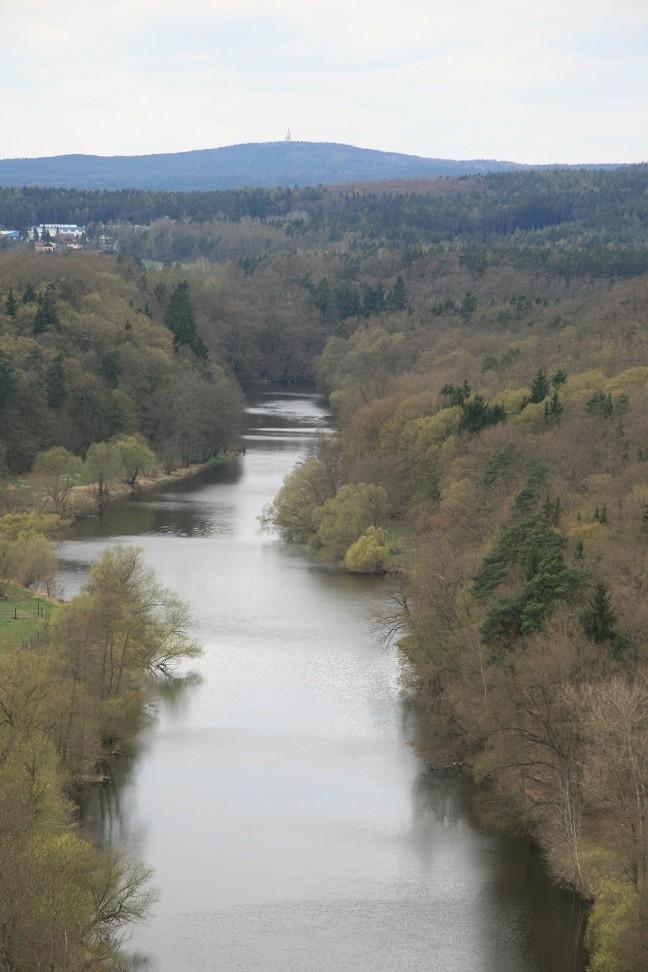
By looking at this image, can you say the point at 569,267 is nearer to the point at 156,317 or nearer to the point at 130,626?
the point at 156,317

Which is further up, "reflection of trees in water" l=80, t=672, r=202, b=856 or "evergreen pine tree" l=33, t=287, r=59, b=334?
"evergreen pine tree" l=33, t=287, r=59, b=334

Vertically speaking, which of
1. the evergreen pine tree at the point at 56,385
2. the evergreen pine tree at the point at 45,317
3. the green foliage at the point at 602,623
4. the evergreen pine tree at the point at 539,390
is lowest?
the evergreen pine tree at the point at 56,385

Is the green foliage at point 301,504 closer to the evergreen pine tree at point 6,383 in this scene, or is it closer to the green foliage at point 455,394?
the green foliage at point 455,394

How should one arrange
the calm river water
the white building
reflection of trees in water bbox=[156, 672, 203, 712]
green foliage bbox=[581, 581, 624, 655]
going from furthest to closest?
1. the white building
2. reflection of trees in water bbox=[156, 672, 203, 712]
3. green foliage bbox=[581, 581, 624, 655]
4. the calm river water

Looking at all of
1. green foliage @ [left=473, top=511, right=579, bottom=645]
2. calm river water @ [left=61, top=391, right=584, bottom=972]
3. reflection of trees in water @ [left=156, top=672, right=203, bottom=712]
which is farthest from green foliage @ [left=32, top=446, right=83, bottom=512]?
green foliage @ [left=473, top=511, right=579, bottom=645]

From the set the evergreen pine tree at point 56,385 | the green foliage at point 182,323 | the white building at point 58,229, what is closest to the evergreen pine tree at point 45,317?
the evergreen pine tree at point 56,385

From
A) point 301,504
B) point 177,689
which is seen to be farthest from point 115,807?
point 301,504

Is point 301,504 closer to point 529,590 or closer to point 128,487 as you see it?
point 128,487

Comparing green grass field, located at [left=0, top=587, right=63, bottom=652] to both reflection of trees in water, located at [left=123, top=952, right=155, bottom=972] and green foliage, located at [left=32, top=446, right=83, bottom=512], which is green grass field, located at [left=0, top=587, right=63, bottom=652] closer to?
reflection of trees in water, located at [left=123, top=952, right=155, bottom=972]
